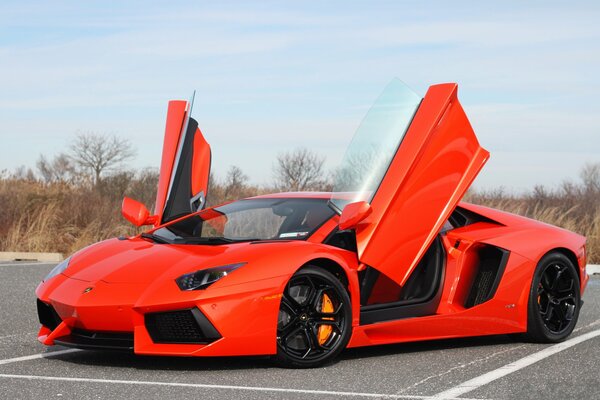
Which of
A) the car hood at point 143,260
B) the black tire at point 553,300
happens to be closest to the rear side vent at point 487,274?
the black tire at point 553,300

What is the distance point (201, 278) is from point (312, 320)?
2.65 feet

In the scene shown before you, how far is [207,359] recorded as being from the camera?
6.87 metres

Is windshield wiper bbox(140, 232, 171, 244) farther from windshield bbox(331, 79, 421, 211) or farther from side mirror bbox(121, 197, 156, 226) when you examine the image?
windshield bbox(331, 79, 421, 211)

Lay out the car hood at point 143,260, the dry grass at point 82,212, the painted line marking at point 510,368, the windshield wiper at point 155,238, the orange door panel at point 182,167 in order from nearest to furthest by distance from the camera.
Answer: the painted line marking at point 510,368 → the car hood at point 143,260 → the windshield wiper at point 155,238 → the orange door panel at point 182,167 → the dry grass at point 82,212

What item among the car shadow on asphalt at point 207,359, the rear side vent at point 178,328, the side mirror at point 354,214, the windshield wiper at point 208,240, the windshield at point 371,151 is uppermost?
the windshield at point 371,151

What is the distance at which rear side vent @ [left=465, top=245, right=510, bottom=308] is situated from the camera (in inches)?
302

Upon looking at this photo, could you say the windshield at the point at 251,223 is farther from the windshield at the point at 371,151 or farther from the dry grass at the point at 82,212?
the dry grass at the point at 82,212

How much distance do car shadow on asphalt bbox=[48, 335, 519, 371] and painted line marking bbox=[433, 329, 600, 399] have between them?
567mm

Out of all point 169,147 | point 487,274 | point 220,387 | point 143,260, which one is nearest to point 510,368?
point 487,274

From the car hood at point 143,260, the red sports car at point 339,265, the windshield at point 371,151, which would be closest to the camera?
the red sports car at point 339,265

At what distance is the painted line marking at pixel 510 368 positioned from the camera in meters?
5.73

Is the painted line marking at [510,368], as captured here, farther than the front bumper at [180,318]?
No

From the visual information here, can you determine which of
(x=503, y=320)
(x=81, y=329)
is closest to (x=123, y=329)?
(x=81, y=329)

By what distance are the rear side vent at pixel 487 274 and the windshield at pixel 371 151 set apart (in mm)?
1220
